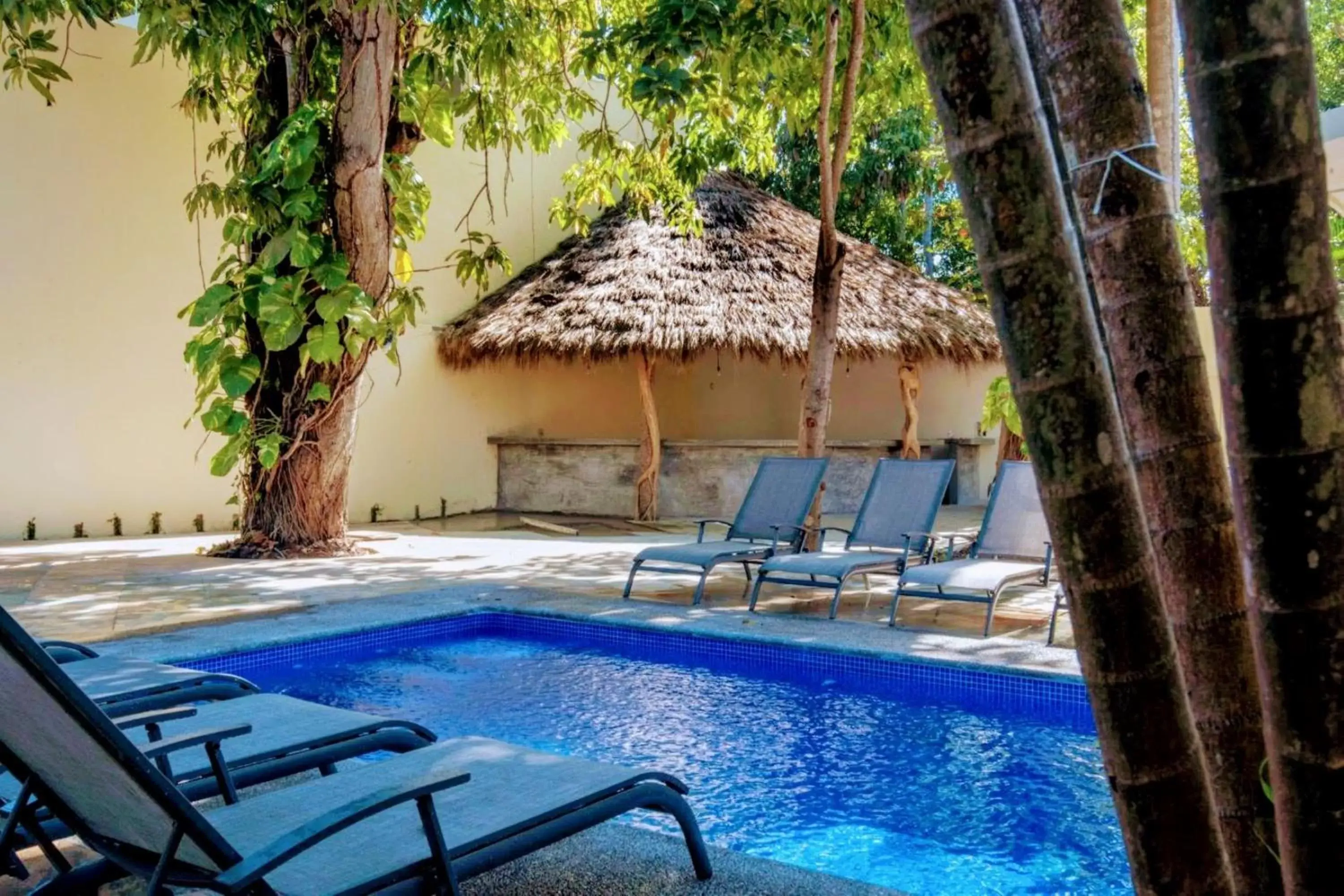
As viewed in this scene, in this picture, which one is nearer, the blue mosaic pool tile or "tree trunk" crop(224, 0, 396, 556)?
the blue mosaic pool tile

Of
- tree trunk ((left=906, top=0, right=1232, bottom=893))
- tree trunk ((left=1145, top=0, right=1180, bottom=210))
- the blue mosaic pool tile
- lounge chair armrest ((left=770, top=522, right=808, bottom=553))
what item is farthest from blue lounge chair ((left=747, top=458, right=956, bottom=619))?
tree trunk ((left=906, top=0, right=1232, bottom=893))

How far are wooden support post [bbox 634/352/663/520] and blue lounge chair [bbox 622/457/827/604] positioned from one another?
5.01m

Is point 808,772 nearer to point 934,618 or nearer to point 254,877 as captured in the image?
point 934,618

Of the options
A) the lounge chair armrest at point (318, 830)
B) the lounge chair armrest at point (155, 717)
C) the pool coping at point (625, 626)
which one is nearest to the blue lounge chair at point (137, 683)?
the lounge chair armrest at point (155, 717)

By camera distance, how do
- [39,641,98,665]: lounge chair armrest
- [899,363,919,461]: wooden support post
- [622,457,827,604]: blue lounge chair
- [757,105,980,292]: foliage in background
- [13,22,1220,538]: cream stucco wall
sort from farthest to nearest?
[757,105,980,292]: foliage in background, [899,363,919,461]: wooden support post, [13,22,1220,538]: cream stucco wall, [622,457,827,604]: blue lounge chair, [39,641,98,665]: lounge chair armrest

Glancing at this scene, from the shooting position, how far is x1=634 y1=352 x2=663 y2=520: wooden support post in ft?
41.9

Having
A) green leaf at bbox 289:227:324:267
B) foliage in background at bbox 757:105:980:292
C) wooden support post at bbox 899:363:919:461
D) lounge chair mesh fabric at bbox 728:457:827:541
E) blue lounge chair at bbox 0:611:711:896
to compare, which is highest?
foliage in background at bbox 757:105:980:292

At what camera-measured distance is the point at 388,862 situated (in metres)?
2.10

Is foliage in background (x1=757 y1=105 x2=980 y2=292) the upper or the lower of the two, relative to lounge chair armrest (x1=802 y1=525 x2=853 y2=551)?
upper

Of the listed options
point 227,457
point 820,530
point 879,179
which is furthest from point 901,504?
point 879,179

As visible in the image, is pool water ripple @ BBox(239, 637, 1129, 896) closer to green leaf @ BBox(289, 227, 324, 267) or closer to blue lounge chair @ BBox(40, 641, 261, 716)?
blue lounge chair @ BBox(40, 641, 261, 716)

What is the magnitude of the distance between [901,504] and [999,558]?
72 centimetres

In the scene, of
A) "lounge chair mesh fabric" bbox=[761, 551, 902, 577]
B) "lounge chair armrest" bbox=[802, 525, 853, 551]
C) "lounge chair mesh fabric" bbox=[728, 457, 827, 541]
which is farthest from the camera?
"lounge chair mesh fabric" bbox=[728, 457, 827, 541]

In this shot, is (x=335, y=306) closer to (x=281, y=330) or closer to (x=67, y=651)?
(x=281, y=330)
